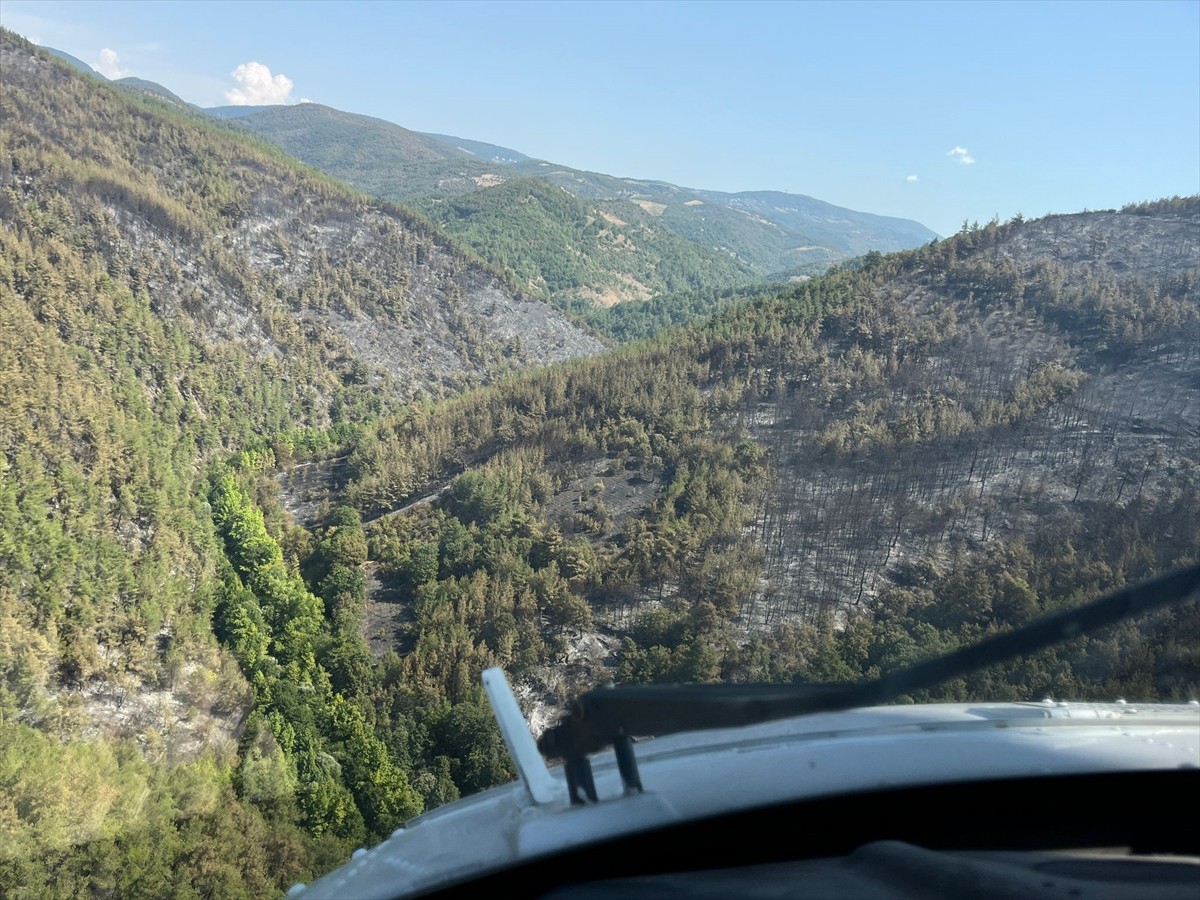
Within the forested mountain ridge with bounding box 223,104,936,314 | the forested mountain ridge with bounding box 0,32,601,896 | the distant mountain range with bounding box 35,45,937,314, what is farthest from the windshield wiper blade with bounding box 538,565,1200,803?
the forested mountain ridge with bounding box 223,104,936,314

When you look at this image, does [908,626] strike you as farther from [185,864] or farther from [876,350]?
[876,350]

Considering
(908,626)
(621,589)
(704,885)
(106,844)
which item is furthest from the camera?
(621,589)

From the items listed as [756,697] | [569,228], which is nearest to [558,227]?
[569,228]

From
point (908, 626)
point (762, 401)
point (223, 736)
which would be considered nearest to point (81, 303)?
point (223, 736)

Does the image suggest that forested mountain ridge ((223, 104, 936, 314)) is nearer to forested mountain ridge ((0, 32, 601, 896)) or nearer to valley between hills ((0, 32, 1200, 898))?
forested mountain ridge ((0, 32, 601, 896))

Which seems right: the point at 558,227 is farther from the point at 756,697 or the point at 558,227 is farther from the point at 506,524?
the point at 756,697

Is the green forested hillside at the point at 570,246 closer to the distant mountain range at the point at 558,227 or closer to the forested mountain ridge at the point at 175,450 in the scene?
the distant mountain range at the point at 558,227
